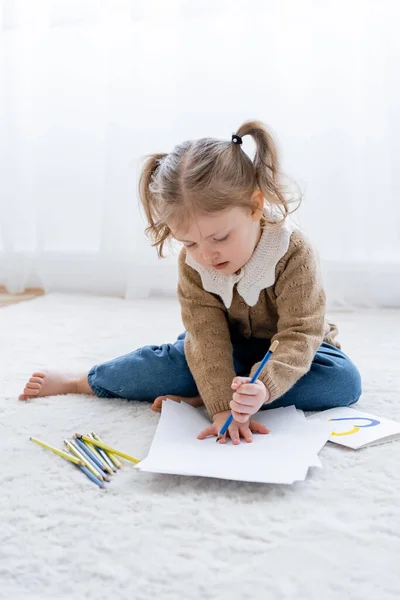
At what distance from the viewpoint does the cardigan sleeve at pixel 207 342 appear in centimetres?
99

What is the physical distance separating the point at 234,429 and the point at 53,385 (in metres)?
0.37

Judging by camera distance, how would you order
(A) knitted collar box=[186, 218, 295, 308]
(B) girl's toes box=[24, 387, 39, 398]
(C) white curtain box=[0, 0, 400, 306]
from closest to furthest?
(A) knitted collar box=[186, 218, 295, 308] → (B) girl's toes box=[24, 387, 39, 398] → (C) white curtain box=[0, 0, 400, 306]

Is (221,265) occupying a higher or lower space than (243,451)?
higher

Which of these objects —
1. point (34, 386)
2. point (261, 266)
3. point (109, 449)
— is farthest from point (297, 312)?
point (34, 386)

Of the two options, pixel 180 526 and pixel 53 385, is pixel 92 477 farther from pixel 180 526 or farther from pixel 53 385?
pixel 53 385

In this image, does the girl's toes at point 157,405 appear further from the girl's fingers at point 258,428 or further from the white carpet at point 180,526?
the girl's fingers at point 258,428

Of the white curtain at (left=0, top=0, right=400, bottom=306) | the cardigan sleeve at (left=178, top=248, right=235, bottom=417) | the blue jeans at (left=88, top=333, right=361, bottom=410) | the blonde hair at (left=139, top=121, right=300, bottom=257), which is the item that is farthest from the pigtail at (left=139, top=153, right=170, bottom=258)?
the white curtain at (left=0, top=0, right=400, bottom=306)

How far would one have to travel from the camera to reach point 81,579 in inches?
25.1

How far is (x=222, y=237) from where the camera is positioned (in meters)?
0.94

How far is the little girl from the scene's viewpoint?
3.04ft

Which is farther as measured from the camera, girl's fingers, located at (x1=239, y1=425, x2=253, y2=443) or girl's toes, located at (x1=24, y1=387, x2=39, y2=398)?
girl's toes, located at (x1=24, y1=387, x2=39, y2=398)

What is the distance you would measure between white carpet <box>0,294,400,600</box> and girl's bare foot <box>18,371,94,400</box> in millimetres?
55

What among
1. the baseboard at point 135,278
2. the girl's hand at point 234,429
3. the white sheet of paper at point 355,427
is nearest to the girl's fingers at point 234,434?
the girl's hand at point 234,429

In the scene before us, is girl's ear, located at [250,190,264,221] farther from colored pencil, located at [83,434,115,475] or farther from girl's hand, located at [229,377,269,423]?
colored pencil, located at [83,434,115,475]
